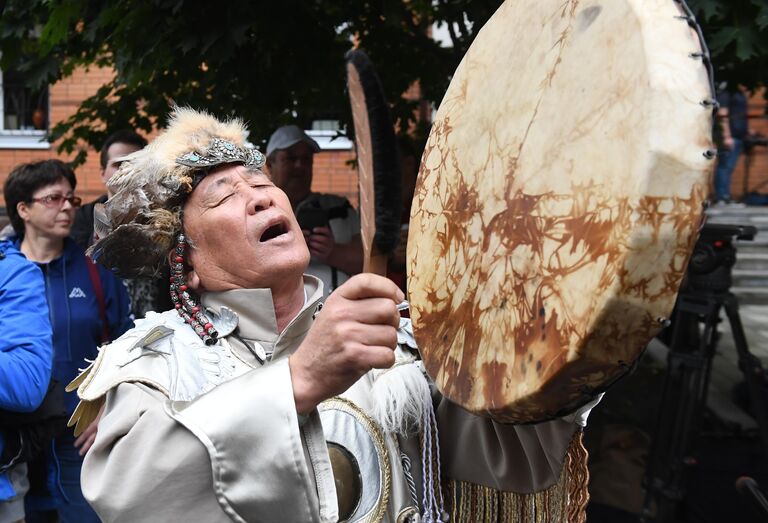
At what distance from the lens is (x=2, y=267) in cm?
298

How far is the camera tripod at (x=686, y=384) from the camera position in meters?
4.09

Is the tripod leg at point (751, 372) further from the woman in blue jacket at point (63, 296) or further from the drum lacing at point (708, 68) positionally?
the drum lacing at point (708, 68)

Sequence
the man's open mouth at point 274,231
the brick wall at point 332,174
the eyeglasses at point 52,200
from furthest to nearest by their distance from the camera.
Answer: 1. the brick wall at point 332,174
2. the eyeglasses at point 52,200
3. the man's open mouth at point 274,231

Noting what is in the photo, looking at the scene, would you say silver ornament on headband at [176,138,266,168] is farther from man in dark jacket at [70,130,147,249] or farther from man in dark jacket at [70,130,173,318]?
man in dark jacket at [70,130,147,249]

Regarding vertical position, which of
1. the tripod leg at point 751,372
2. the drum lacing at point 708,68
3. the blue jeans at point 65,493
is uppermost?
the drum lacing at point 708,68

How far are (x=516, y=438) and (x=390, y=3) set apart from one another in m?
2.72

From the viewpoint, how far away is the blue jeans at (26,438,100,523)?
3375mm

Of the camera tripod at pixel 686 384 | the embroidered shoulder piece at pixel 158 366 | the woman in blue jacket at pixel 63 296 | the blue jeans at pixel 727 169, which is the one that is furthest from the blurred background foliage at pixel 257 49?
the blue jeans at pixel 727 169

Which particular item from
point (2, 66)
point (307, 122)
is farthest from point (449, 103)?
point (307, 122)

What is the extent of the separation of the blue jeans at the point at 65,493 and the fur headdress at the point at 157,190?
1673 millimetres

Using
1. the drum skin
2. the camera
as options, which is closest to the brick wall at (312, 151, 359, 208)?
the camera

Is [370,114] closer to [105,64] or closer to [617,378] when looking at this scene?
[617,378]

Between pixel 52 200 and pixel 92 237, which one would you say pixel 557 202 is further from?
pixel 92 237

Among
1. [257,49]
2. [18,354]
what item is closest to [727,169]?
[257,49]
